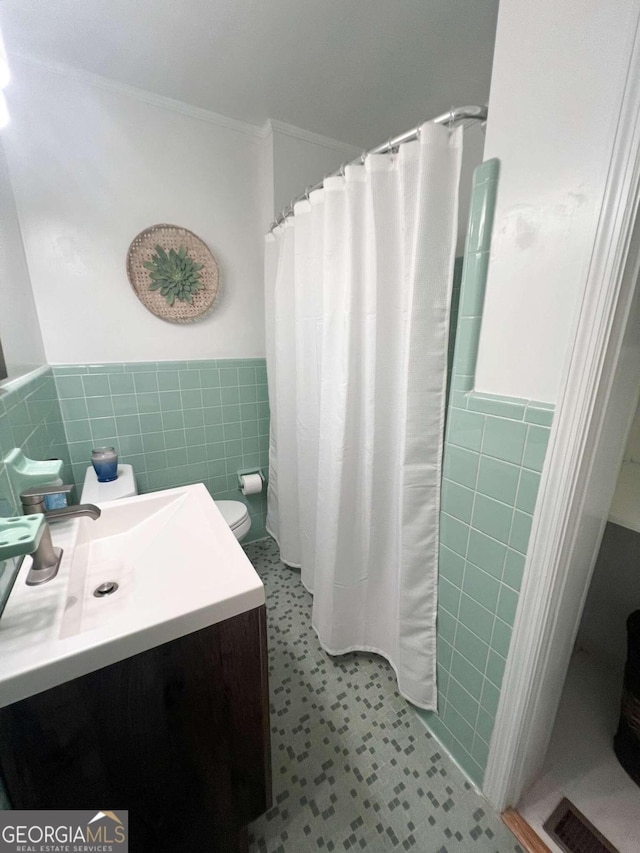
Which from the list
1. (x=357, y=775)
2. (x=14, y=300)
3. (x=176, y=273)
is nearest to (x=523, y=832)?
(x=357, y=775)

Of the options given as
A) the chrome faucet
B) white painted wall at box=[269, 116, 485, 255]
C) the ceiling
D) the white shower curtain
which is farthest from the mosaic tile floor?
the ceiling

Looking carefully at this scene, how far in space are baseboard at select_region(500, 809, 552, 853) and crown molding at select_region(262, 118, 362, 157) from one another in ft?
8.74

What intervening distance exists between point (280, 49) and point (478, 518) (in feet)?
5.60

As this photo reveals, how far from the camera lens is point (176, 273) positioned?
1530 millimetres

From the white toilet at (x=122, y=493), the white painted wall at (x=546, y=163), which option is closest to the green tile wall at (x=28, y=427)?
the white toilet at (x=122, y=493)

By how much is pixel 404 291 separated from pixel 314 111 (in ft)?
3.87

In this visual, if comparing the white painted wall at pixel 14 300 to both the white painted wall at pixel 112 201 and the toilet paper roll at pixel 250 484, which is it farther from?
the toilet paper roll at pixel 250 484

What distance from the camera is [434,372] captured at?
35.4 inches

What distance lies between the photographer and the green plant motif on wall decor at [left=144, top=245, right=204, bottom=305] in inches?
59.0

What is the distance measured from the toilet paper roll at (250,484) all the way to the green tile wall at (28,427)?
2.68ft

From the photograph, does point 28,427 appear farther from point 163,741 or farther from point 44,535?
point 163,741

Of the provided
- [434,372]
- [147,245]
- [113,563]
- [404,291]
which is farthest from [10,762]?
[147,245]

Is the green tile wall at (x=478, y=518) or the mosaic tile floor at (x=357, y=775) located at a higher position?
the green tile wall at (x=478, y=518)

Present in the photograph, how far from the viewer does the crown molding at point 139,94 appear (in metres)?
1.20
